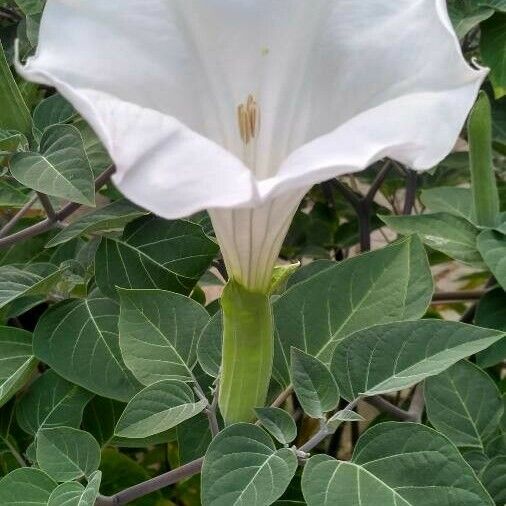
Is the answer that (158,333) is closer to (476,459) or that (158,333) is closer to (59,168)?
(59,168)

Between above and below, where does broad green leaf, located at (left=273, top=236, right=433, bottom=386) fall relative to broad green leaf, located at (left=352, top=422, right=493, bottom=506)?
above

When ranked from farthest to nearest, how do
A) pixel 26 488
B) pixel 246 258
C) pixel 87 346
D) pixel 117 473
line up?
1. pixel 117 473
2. pixel 87 346
3. pixel 26 488
4. pixel 246 258

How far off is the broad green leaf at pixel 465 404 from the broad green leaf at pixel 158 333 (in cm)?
19

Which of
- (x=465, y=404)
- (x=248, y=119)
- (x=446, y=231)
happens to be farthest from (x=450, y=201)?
(x=248, y=119)

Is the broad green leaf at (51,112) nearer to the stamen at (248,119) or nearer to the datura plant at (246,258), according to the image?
the datura plant at (246,258)

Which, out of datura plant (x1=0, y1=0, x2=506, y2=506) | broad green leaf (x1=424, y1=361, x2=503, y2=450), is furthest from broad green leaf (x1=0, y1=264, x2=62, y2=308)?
broad green leaf (x1=424, y1=361, x2=503, y2=450)

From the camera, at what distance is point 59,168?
0.63 m

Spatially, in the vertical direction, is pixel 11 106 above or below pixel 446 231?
above

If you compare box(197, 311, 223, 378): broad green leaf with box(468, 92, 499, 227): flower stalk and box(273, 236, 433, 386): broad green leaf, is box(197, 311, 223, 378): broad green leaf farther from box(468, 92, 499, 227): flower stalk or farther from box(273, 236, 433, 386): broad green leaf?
box(468, 92, 499, 227): flower stalk

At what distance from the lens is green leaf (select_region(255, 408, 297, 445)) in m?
0.53

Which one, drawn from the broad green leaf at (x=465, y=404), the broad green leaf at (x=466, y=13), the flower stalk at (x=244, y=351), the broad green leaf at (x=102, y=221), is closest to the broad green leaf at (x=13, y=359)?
the broad green leaf at (x=102, y=221)

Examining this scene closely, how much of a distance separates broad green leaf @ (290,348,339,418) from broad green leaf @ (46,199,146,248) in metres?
0.22

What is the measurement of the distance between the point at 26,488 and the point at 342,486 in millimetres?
240

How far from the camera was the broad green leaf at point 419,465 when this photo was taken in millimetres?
482
